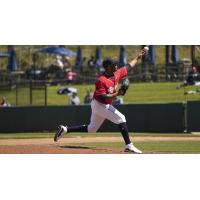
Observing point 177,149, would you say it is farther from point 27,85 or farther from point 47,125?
point 27,85

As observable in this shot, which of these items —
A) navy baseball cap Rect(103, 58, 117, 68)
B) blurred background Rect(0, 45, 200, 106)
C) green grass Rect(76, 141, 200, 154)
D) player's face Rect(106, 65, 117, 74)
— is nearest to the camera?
navy baseball cap Rect(103, 58, 117, 68)

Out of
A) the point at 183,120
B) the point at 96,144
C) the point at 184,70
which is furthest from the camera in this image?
the point at 184,70

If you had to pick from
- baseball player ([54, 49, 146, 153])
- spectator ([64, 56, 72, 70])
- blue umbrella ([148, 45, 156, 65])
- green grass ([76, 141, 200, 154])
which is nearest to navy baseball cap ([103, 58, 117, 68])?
baseball player ([54, 49, 146, 153])

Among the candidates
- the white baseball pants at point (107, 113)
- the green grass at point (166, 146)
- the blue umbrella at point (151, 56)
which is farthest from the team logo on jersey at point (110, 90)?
the blue umbrella at point (151, 56)

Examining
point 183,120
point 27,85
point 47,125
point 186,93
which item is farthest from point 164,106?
point 27,85

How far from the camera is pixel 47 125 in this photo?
1019 inches

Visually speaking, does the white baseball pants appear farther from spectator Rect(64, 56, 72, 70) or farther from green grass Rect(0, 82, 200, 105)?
spectator Rect(64, 56, 72, 70)

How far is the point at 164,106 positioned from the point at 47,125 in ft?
15.3

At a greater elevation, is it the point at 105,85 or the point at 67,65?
the point at 105,85

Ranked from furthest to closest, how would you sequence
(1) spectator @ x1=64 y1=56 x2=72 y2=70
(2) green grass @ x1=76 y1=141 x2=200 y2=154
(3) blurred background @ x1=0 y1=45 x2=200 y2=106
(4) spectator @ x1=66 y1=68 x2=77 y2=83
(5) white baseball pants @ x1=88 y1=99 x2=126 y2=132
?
1. (1) spectator @ x1=64 y1=56 x2=72 y2=70
2. (4) spectator @ x1=66 y1=68 x2=77 y2=83
3. (3) blurred background @ x1=0 y1=45 x2=200 y2=106
4. (2) green grass @ x1=76 y1=141 x2=200 y2=154
5. (5) white baseball pants @ x1=88 y1=99 x2=126 y2=132

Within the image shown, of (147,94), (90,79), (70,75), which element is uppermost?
(70,75)

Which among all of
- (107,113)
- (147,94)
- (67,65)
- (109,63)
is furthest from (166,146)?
(67,65)

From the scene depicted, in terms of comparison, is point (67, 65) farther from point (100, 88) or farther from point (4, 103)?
point (100, 88)

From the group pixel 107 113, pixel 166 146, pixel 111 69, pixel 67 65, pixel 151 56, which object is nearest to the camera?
pixel 111 69
